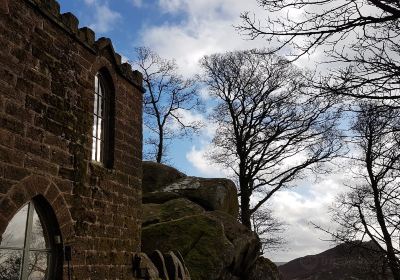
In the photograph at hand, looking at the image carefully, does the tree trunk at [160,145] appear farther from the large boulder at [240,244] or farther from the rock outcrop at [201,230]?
A: the large boulder at [240,244]

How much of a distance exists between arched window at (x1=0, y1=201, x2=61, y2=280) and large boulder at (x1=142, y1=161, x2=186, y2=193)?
8816mm

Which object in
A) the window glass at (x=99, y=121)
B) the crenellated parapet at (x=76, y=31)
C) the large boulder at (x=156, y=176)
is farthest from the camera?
the large boulder at (x=156, y=176)

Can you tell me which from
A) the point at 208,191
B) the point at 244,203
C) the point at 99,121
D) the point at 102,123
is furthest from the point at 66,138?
the point at 244,203

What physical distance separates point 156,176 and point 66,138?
892cm

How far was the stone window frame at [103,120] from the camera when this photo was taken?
778 cm

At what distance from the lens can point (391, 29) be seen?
14.6 ft

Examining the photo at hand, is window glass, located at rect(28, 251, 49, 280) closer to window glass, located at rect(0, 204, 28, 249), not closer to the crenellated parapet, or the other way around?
window glass, located at rect(0, 204, 28, 249)

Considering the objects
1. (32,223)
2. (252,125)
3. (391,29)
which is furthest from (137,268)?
(252,125)

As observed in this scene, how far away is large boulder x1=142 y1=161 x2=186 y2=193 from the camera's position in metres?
15.3

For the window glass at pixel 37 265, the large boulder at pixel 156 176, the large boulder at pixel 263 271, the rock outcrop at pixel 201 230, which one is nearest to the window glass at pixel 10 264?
the window glass at pixel 37 265

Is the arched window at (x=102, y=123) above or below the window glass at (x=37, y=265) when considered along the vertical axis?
above

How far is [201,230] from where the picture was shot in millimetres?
11312

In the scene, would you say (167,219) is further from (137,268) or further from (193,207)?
(137,268)

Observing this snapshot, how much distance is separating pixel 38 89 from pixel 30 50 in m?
0.53
